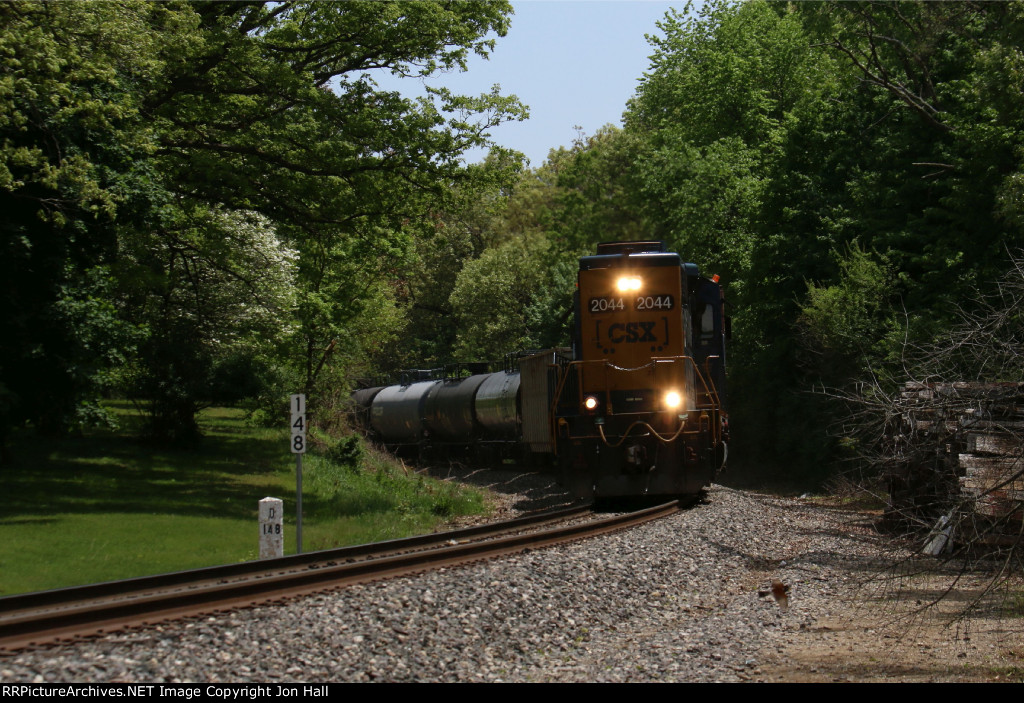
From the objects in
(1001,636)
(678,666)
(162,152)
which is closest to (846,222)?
(162,152)

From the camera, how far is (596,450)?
1683 cm

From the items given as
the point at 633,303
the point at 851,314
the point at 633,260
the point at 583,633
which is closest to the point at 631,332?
the point at 633,303

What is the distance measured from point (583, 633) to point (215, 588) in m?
3.42

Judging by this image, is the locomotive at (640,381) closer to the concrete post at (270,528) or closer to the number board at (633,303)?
the number board at (633,303)

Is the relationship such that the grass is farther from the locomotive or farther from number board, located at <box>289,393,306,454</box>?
the locomotive

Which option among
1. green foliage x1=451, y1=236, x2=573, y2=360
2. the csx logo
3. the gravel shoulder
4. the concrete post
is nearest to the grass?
the concrete post

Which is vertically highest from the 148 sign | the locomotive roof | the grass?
the locomotive roof

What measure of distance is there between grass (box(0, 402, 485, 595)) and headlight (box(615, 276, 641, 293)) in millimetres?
5801

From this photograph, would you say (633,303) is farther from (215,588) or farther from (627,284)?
(215,588)

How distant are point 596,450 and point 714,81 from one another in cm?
2998

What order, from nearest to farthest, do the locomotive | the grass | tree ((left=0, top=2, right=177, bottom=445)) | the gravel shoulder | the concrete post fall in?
the gravel shoulder
the concrete post
the grass
the locomotive
tree ((left=0, top=2, right=177, bottom=445))

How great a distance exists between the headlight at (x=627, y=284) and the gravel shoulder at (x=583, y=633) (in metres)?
6.02

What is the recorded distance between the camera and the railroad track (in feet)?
23.9

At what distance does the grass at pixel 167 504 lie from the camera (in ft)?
46.3
